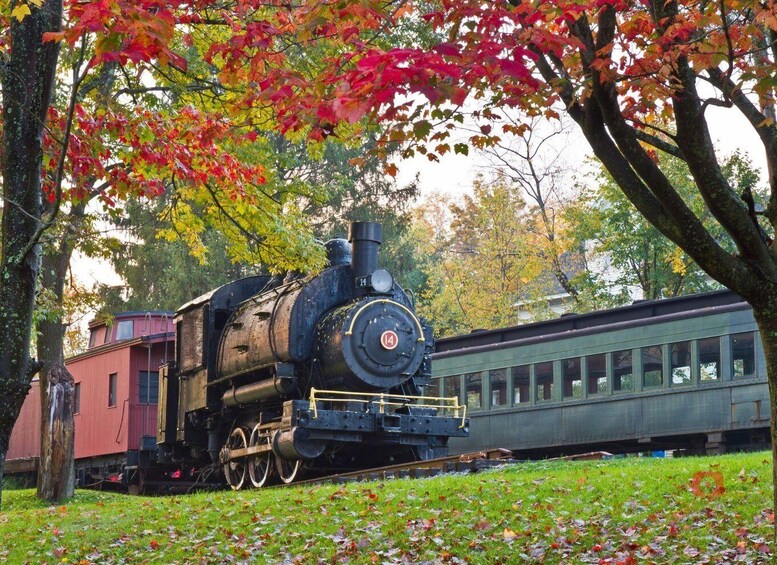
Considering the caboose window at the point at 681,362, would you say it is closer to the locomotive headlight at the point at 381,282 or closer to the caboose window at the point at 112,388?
the locomotive headlight at the point at 381,282

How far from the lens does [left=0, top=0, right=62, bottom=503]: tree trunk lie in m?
8.12

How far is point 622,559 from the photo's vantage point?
330 inches

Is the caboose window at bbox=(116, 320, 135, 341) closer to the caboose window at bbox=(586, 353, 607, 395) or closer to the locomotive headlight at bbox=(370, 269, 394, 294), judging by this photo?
the locomotive headlight at bbox=(370, 269, 394, 294)

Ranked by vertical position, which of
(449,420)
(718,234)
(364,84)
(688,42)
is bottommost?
(449,420)

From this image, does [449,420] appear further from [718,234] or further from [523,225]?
[523,225]

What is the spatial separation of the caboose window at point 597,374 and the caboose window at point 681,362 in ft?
5.12

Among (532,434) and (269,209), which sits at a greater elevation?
(269,209)

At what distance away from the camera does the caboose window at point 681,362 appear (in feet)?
63.0

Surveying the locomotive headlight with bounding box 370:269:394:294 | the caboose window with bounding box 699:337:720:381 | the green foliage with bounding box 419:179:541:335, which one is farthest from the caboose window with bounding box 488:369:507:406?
the green foliage with bounding box 419:179:541:335

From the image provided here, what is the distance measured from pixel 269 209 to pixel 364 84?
10092 millimetres

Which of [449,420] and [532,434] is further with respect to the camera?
[532,434]

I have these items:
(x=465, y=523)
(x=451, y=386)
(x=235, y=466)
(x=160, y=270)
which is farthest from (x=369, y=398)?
(x=160, y=270)

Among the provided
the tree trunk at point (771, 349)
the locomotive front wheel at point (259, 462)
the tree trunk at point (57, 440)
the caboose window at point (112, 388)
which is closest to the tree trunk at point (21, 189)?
the tree trunk at point (771, 349)

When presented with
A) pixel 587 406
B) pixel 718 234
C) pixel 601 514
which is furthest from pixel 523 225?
pixel 601 514
